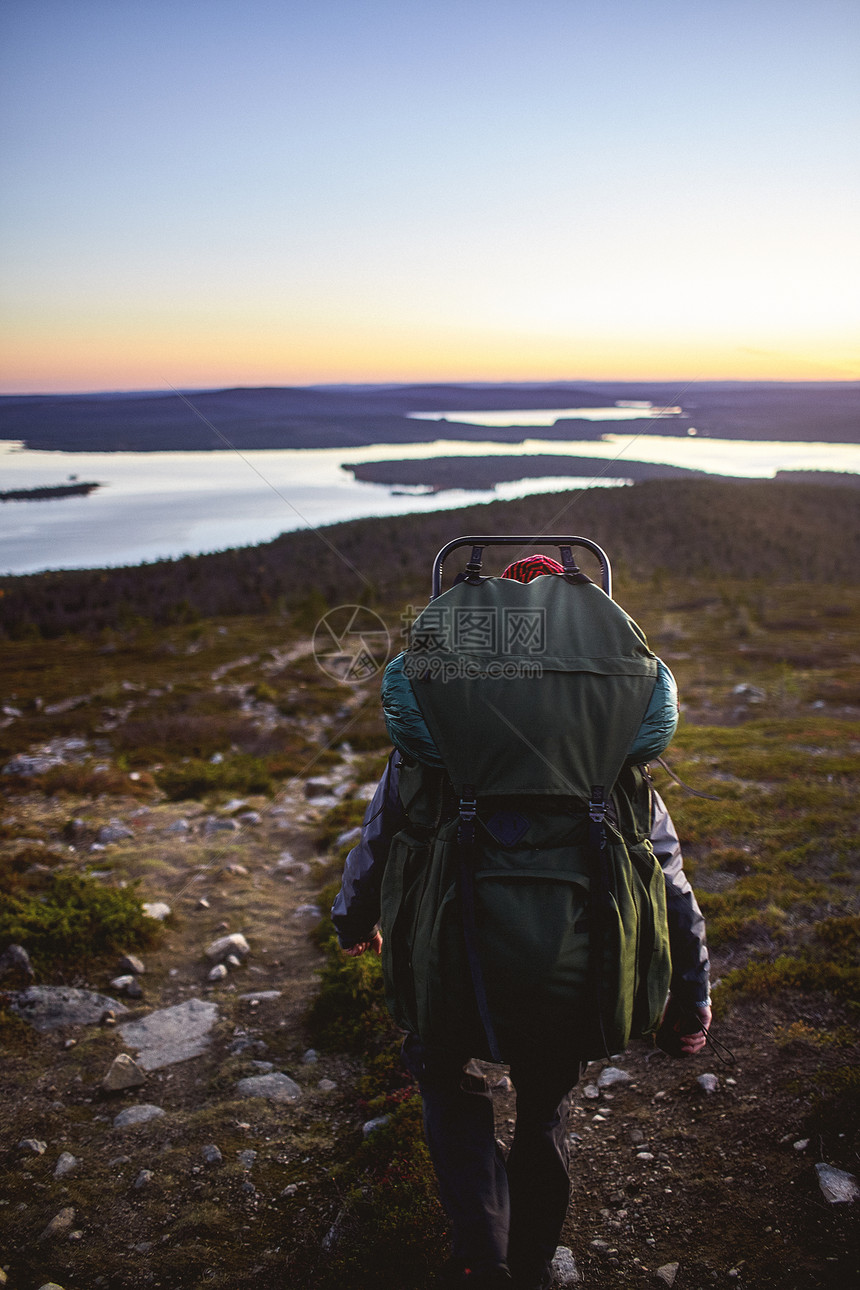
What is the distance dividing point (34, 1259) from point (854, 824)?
717 centimetres

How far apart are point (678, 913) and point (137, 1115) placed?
3.41m

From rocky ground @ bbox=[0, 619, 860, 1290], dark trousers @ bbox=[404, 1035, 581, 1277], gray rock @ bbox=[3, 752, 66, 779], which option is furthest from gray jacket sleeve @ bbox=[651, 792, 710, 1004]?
gray rock @ bbox=[3, 752, 66, 779]

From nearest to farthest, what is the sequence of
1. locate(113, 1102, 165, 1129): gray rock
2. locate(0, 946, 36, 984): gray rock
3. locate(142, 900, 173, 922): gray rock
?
locate(113, 1102, 165, 1129): gray rock < locate(0, 946, 36, 984): gray rock < locate(142, 900, 173, 922): gray rock

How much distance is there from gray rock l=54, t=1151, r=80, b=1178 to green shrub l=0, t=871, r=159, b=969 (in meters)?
1.79

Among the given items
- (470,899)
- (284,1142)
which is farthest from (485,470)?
(470,899)

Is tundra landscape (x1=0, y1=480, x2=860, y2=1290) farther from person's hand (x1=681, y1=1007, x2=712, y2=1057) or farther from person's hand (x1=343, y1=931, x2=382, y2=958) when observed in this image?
person's hand (x1=343, y1=931, x2=382, y2=958)

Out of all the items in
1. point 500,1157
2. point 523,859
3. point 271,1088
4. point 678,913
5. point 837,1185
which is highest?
point 523,859

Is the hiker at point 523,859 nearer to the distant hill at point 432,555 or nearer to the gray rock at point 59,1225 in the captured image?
the gray rock at point 59,1225

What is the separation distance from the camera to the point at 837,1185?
2.99 m

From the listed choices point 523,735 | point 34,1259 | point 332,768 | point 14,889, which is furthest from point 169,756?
point 523,735

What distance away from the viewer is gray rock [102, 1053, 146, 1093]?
405cm

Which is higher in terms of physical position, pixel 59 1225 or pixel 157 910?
pixel 59 1225

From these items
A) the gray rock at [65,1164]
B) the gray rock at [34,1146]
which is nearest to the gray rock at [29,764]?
the gray rock at [34,1146]

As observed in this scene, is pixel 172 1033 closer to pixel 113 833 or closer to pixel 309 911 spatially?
pixel 309 911
